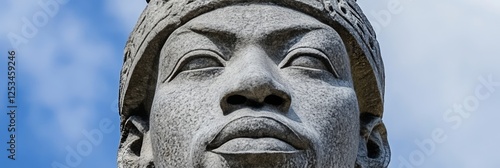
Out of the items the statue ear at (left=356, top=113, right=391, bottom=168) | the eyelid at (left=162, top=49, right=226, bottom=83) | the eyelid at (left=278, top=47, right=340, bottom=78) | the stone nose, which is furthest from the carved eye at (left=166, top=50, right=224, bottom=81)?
the statue ear at (left=356, top=113, right=391, bottom=168)

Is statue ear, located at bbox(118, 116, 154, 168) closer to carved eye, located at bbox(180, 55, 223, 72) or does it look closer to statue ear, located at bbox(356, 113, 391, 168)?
carved eye, located at bbox(180, 55, 223, 72)

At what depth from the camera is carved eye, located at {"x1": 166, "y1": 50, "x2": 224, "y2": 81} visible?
6695mm

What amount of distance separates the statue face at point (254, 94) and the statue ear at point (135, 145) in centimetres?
21

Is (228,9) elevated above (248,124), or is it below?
above

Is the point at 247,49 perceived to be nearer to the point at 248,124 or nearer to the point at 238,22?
the point at 238,22

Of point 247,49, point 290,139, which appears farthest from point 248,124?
point 247,49

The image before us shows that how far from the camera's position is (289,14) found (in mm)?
6926

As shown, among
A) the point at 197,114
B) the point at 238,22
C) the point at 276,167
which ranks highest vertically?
the point at 238,22

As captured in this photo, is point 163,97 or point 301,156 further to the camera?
point 163,97

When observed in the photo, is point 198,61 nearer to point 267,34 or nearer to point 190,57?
point 190,57

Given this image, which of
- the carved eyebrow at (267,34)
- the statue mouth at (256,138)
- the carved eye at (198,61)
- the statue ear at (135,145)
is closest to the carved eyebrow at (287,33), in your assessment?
the carved eyebrow at (267,34)

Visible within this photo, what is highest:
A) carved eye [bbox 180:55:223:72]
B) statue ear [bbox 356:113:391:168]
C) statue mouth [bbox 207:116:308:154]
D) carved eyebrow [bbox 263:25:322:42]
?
carved eyebrow [bbox 263:25:322:42]

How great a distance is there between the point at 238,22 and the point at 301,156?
1.00 meters

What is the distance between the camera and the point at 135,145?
23.5 feet
